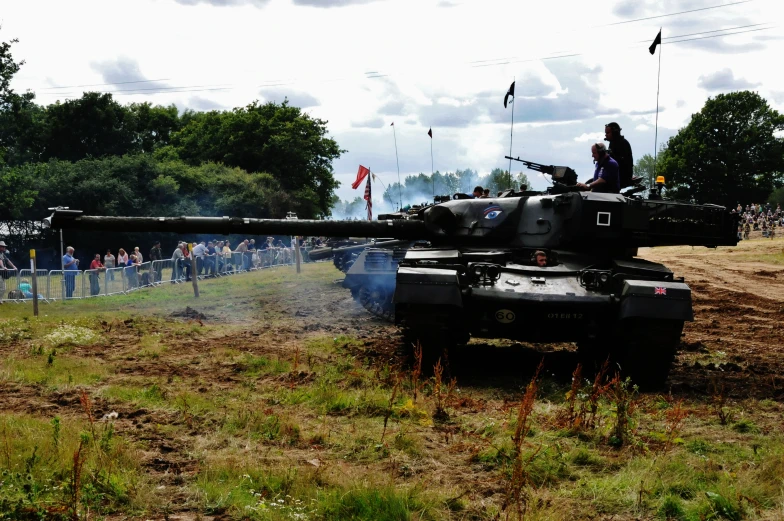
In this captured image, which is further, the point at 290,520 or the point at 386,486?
the point at 386,486

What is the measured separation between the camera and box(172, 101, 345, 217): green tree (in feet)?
178

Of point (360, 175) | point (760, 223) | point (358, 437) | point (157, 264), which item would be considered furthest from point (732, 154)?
point (358, 437)

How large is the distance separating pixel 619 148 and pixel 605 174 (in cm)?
60

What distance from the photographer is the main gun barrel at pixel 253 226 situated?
461 inches

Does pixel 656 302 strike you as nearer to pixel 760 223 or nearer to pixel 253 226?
pixel 253 226

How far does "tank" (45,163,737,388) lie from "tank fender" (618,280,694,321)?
0.03ft

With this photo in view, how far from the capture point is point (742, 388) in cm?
982

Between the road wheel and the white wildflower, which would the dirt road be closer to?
the road wheel

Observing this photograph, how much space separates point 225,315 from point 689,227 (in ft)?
30.8

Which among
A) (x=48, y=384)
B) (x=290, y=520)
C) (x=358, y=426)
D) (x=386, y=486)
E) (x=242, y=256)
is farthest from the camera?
(x=242, y=256)

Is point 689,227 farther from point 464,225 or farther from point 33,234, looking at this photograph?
point 33,234

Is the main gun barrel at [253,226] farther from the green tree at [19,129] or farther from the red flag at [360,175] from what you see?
the green tree at [19,129]

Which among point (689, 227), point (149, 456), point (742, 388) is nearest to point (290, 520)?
point (149, 456)

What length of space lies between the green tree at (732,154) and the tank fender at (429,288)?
53.5m
